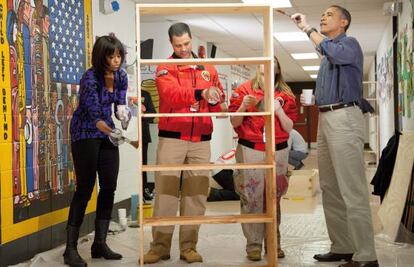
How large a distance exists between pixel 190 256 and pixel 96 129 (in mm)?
944

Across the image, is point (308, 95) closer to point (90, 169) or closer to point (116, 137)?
point (116, 137)

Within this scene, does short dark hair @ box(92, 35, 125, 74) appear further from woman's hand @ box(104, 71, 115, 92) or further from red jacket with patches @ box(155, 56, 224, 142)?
red jacket with patches @ box(155, 56, 224, 142)

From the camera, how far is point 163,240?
3.48 metres

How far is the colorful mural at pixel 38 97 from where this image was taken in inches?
135

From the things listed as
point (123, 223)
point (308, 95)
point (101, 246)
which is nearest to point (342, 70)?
point (308, 95)

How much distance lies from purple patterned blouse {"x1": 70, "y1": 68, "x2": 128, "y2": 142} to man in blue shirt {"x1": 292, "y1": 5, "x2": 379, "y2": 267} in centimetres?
115

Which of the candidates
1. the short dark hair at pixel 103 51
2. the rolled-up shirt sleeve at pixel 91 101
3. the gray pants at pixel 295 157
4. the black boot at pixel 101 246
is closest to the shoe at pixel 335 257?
the black boot at pixel 101 246

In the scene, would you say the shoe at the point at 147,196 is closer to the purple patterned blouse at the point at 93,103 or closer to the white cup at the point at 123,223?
the white cup at the point at 123,223

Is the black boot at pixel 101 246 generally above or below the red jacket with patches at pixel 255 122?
below

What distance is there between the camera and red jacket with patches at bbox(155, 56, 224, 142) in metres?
3.30

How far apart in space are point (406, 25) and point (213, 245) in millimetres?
2875

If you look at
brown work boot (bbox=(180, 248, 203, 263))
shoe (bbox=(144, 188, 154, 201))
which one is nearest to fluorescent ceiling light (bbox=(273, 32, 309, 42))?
shoe (bbox=(144, 188, 154, 201))

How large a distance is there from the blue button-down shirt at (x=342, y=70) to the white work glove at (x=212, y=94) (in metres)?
0.59

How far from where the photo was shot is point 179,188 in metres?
3.49
